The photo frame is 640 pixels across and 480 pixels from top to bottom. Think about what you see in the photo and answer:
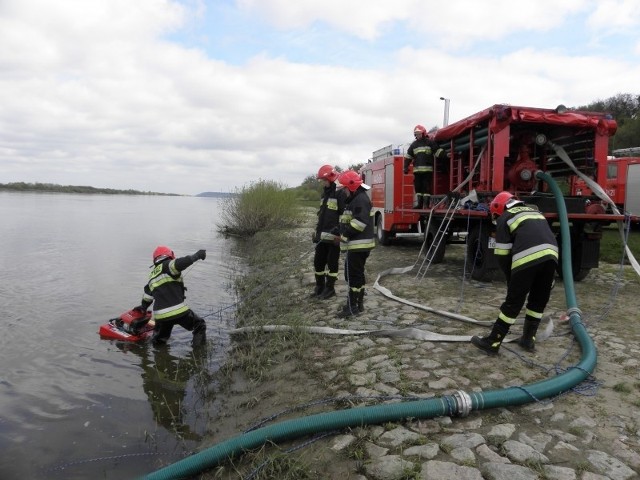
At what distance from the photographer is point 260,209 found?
888 inches

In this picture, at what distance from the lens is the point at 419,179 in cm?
1021

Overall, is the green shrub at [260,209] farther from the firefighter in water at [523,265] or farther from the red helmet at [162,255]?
the firefighter in water at [523,265]

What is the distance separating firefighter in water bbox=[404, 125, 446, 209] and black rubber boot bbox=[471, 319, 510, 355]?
18.2 feet

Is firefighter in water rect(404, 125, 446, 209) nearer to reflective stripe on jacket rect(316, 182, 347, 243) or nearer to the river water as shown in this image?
reflective stripe on jacket rect(316, 182, 347, 243)

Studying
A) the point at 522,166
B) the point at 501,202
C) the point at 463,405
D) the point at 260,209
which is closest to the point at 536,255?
the point at 501,202

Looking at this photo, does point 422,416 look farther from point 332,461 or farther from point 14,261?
point 14,261

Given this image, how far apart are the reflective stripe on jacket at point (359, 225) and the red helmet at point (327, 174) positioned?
863mm

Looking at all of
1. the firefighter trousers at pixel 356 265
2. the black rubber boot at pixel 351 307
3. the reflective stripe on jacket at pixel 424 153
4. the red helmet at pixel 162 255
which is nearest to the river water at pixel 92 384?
the red helmet at pixel 162 255

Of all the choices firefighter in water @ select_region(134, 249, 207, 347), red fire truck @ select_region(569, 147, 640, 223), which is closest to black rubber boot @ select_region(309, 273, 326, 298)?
firefighter in water @ select_region(134, 249, 207, 347)

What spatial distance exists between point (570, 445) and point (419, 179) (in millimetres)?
7578

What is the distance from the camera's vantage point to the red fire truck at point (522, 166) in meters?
7.47

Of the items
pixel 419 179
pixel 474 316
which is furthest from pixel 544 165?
pixel 474 316

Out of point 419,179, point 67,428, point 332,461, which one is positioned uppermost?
point 419,179

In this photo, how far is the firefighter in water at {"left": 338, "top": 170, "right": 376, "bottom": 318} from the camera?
612 cm
